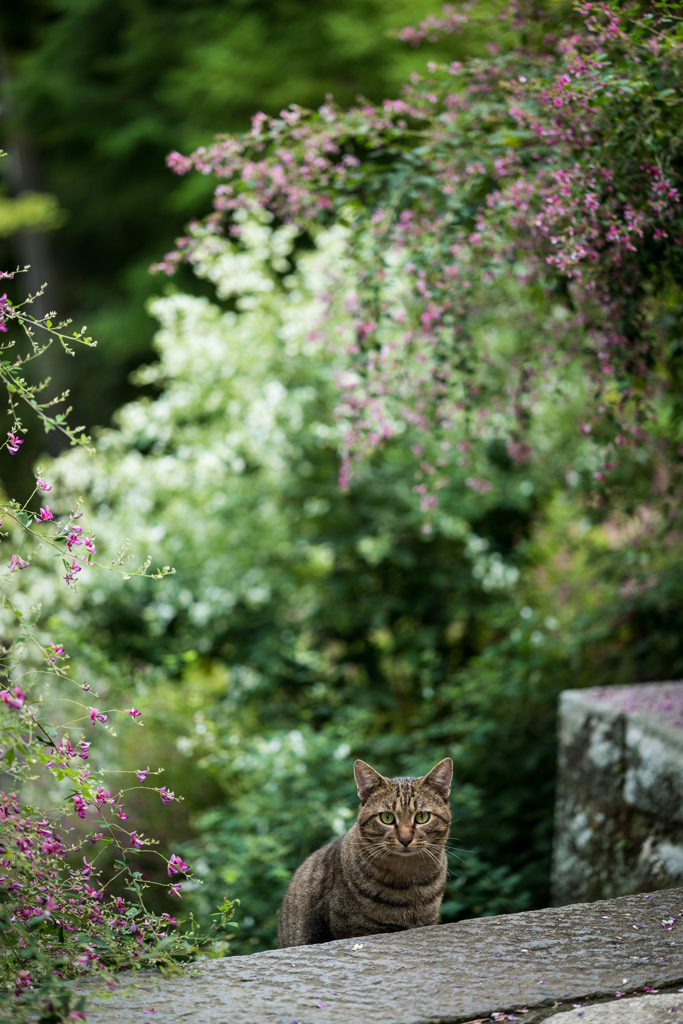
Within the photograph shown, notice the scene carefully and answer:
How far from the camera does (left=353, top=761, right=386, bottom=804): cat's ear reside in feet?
6.65

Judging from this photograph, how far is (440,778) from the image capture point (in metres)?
2.06

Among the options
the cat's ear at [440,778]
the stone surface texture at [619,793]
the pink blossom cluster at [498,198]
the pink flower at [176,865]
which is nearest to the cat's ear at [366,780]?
the cat's ear at [440,778]

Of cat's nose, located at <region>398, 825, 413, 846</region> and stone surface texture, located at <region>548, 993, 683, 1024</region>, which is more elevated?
cat's nose, located at <region>398, 825, 413, 846</region>

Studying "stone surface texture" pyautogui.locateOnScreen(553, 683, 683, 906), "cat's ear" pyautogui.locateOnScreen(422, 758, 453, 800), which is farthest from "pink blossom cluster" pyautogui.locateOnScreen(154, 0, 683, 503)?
"cat's ear" pyautogui.locateOnScreen(422, 758, 453, 800)

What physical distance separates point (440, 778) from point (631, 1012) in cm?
69

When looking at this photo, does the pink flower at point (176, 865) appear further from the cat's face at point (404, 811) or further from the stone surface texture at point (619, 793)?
the stone surface texture at point (619, 793)

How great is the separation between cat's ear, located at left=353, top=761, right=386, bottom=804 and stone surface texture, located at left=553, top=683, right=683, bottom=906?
3.07 ft

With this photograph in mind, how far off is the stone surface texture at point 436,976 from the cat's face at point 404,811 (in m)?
0.18

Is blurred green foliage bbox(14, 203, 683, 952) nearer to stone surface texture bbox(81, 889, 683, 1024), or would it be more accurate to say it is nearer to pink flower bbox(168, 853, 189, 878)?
stone surface texture bbox(81, 889, 683, 1024)

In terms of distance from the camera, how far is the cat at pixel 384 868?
1.93 meters

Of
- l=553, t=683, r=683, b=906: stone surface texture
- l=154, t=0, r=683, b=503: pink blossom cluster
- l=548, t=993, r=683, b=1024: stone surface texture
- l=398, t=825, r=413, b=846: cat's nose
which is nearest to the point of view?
l=548, t=993, r=683, b=1024: stone surface texture

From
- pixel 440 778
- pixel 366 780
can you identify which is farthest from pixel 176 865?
pixel 440 778

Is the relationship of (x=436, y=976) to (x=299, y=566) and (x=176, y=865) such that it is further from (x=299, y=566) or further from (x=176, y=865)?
(x=299, y=566)

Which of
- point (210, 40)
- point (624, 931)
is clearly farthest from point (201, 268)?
point (210, 40)
